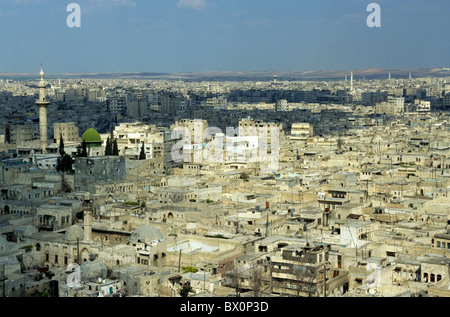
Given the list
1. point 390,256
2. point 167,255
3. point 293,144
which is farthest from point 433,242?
point 293,144

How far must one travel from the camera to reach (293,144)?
24719 mm

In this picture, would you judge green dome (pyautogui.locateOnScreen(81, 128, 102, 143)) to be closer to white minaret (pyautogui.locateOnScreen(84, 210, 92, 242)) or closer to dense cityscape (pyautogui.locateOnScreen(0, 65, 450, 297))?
dense cityscape (pyautogui.locateOnScreen(0, 65, 450, 297))

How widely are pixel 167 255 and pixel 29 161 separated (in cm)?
955

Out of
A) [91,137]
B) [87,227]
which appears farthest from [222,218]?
[91,137]

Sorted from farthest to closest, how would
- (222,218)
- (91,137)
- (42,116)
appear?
1. (42,116)
2. (91,137)
3. (222,218)

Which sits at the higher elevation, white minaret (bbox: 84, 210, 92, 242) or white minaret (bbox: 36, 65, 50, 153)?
white minaret (bbox: 36, 65, 50, 153)

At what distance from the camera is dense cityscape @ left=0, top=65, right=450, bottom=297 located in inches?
310

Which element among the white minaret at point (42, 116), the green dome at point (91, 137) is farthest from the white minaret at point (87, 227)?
the white minaret at point (42, 116)

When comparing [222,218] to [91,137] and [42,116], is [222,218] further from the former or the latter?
[42,116]

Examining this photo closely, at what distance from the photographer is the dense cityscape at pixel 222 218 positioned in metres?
7.87

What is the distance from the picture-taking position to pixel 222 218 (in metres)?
11.5

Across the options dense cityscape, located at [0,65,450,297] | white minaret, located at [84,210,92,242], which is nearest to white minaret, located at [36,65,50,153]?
dense cityscape, located at [0,65,450,297]

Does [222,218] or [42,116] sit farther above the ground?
[42,116]

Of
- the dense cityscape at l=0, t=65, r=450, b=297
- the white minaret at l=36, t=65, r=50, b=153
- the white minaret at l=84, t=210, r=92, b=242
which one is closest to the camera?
the dense cityscape at l=0, t=65, r=450, b=297
